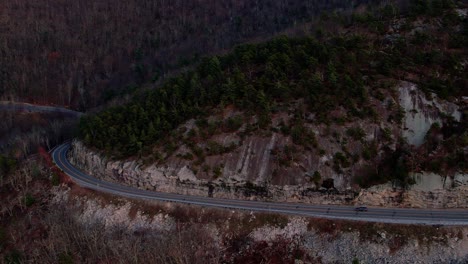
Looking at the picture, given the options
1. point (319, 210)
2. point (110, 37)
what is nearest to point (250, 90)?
point (319, 210)

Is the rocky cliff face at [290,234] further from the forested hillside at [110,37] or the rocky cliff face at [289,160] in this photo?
the forested hillside at [110,37]

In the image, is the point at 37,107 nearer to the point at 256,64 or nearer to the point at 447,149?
the point at 256,64

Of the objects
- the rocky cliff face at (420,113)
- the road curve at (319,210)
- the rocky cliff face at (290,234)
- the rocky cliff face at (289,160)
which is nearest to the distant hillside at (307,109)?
the rocky cliff face at (289,160)

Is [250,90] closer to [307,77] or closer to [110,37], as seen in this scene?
[307,77]

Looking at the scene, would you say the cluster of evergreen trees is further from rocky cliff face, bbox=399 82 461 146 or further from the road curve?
the road curve

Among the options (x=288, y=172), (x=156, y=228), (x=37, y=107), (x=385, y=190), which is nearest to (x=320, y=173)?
(x=288, y=172)

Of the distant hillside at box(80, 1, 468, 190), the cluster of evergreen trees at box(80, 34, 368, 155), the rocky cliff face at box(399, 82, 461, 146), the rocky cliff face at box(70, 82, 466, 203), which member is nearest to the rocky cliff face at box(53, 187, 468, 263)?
the rocky cliff face at box(70, 82, 466, 203)
